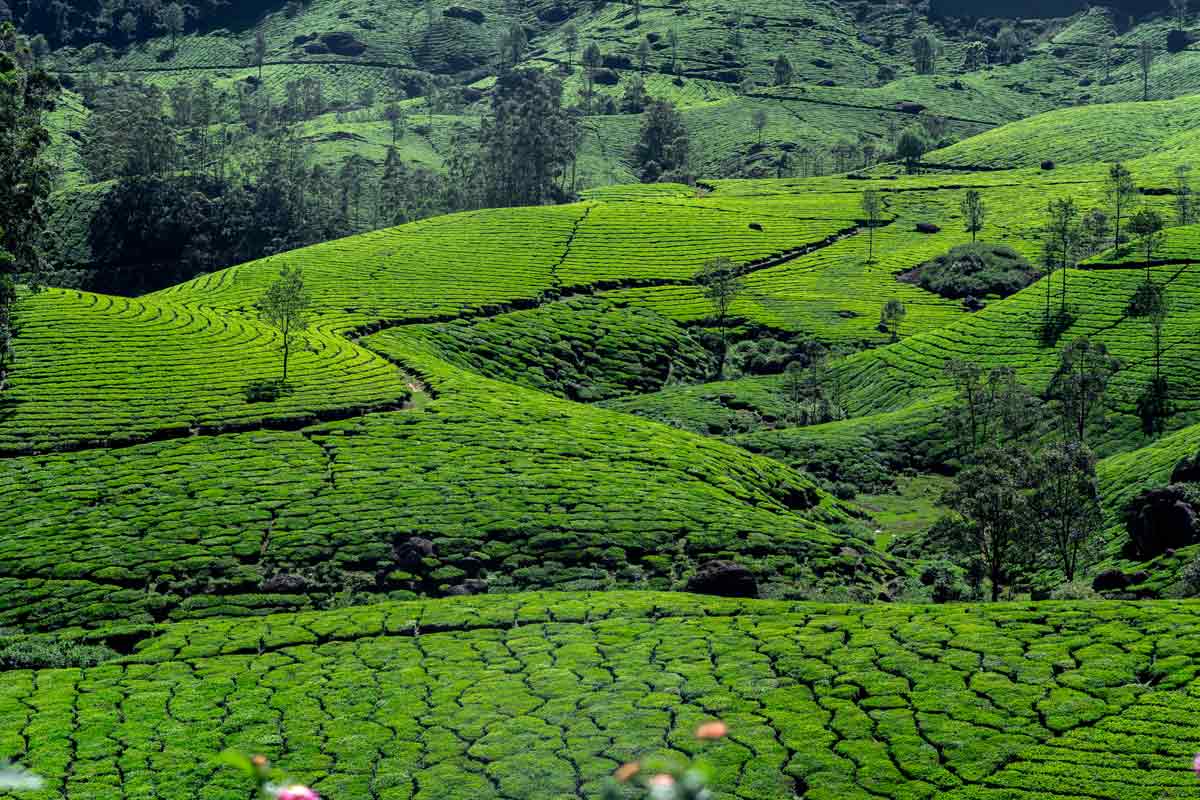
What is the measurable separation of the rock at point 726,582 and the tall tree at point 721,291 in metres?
65.5

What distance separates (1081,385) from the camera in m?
91.0

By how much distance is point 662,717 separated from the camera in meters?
40.1

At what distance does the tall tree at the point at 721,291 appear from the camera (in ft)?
415

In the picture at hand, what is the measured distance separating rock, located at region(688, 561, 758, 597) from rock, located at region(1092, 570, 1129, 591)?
1682 centimetres

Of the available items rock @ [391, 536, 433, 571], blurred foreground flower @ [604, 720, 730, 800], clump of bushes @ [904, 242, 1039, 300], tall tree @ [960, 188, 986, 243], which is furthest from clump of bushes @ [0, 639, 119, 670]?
tall tree @ [960, 188, 986, 243]

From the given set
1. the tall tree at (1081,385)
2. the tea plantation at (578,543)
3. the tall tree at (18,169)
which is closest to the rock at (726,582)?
the tea plantation at (578,543)

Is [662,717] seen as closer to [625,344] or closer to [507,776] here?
[507,776]

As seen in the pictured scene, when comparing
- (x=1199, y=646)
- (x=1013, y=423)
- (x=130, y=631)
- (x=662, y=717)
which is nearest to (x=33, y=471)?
(x=130, y=631)

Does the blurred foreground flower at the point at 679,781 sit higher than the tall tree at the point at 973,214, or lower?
lower

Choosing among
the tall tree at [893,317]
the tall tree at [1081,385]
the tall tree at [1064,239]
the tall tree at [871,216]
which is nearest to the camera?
the tall tree at [1081,385]

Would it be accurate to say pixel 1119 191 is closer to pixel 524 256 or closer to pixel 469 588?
pixel 524 256

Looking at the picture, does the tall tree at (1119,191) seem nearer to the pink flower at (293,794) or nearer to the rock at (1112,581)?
the rock at (1112,581)

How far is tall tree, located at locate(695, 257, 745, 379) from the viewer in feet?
415

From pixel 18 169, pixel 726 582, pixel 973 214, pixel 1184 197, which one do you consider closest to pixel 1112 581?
pixel 726 582
